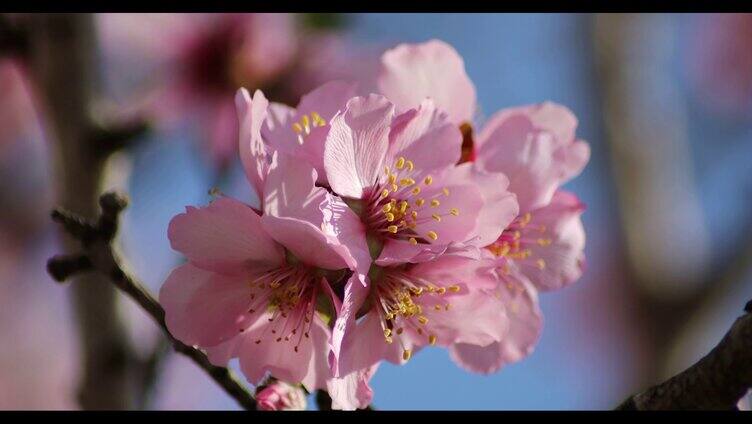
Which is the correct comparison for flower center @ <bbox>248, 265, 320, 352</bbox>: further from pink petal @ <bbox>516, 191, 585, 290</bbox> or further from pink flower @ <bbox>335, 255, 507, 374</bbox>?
pink petal @ <bbox>516, 191, 585, 290</bbox>

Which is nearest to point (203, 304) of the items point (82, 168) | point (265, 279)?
point (265, 279)

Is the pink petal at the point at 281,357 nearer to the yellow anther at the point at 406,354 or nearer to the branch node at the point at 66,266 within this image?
the yellow anther at the point at 406,354

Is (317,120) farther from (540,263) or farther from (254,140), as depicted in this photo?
(540,263)

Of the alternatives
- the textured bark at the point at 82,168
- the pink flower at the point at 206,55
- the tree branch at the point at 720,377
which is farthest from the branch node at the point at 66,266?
the pink flower at the point at 206,55

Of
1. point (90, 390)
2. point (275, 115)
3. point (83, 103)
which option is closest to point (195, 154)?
point (83, 103)

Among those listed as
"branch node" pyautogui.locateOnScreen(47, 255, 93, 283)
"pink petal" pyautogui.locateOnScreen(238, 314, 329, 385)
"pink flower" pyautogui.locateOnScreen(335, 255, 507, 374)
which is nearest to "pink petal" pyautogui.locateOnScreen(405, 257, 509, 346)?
"pink flower" pyautogui.locateOnScreen(335, 255, 507, 374)

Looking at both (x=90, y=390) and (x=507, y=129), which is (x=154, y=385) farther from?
(x=507, y=129)
